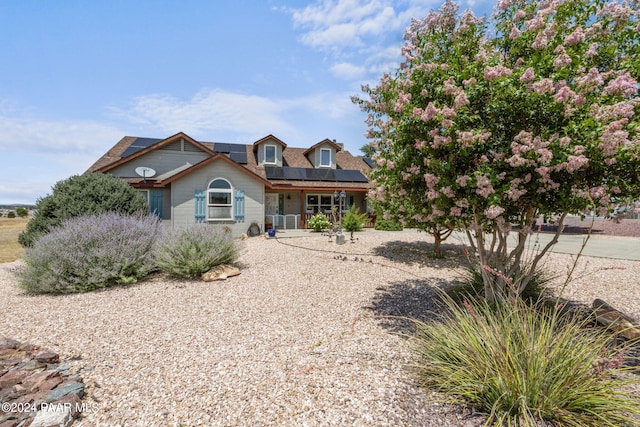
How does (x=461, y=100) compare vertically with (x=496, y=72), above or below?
below

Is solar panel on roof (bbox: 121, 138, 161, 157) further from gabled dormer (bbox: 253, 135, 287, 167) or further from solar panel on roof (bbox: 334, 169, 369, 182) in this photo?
solar panel on roof (bbox: 334, 169, 369, 182)

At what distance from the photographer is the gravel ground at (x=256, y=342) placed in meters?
2.40

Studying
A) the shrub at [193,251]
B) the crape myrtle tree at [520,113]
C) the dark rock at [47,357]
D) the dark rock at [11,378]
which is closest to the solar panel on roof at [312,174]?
the shrub at [193,251]

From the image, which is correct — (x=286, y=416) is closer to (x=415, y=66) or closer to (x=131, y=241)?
(x=415, y=66)

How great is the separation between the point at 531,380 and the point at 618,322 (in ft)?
8.68

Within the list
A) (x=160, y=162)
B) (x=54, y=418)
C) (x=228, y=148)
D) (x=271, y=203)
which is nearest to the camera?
(x=54, y=418)

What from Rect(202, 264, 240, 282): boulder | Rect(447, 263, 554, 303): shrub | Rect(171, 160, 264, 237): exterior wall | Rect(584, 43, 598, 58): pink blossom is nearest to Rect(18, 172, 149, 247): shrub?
Rect(171, 160, 264, 237): exterior wall

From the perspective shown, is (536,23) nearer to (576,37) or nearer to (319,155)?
(576,37)

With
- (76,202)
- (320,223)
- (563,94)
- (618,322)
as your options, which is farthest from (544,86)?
(320,223)

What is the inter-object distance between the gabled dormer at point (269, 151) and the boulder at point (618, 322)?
54.8 ft

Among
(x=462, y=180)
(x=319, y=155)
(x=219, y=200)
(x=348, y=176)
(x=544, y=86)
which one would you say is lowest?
(x=462, y=180)

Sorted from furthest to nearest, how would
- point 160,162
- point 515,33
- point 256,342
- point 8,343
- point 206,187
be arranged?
point 160,162, point 206,187, point 256,342, point 8,343, point 515,33

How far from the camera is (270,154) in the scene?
18500 mm

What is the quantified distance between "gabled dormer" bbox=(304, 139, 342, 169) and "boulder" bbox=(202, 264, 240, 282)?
13.6 metres
